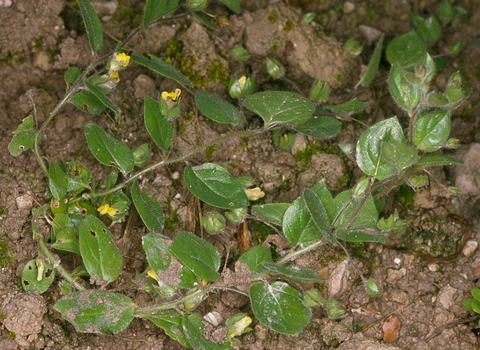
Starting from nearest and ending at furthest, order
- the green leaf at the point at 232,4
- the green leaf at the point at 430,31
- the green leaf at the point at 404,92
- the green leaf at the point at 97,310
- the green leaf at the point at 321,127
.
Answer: the green leaf at the point at 97,310
the green leaf at the point at 404,92
the green leaf at the point at 321,127
the green leaf at the point at 232,4
the green leaf at the point at 430,31

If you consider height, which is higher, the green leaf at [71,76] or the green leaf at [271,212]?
the green leaf at [71,76]

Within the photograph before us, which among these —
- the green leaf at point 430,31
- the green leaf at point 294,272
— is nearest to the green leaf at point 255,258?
the green leaf at point 294,272

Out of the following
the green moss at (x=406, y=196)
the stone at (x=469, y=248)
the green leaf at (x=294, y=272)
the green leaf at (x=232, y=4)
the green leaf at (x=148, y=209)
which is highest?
the green leaf at (x=232, y=4)

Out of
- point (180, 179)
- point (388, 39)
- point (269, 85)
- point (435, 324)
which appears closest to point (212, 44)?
point (269, 85)

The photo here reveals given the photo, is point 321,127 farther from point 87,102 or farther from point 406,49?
point 87,102

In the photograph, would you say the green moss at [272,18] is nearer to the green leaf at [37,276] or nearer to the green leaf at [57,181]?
the green leaf at [57,181]

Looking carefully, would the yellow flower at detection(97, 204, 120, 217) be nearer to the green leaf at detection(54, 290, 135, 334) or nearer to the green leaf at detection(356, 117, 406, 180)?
the green leaf at detection(54, 290, 135, 334)

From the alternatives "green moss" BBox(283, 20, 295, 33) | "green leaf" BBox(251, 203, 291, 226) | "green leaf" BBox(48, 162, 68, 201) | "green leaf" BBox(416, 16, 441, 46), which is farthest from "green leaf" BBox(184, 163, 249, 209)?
"green leaf" BBox(416, 16, 441, 46)
